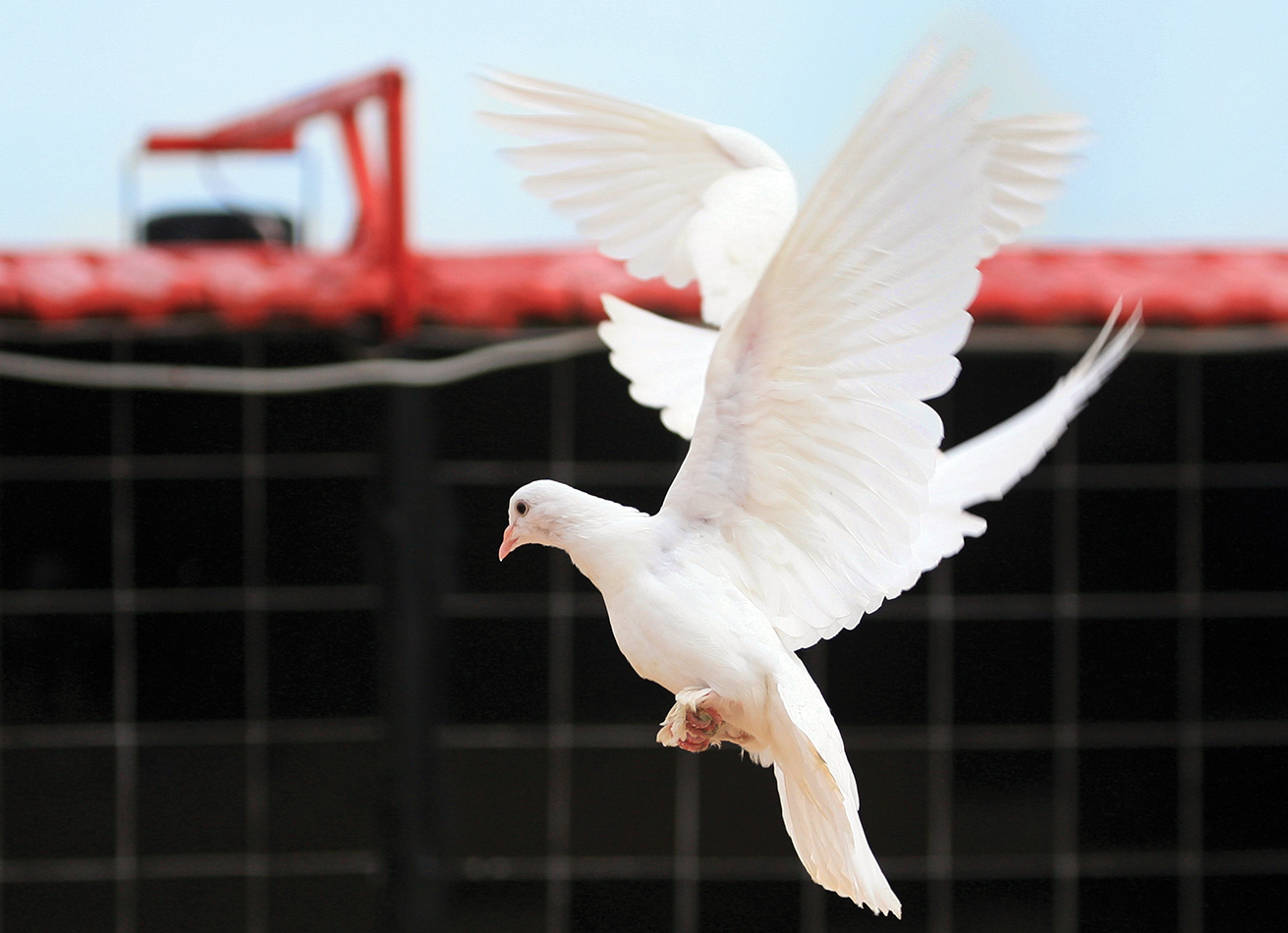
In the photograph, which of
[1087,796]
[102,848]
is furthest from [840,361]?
[102,848]

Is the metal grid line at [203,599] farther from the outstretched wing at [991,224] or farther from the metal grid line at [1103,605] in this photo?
the outstretched wing at [991,224]

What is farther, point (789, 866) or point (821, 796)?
point (789, 866)

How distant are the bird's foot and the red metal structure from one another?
4.28ft

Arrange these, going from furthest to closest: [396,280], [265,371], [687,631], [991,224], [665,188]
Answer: [265,371] → [396,280] → [665,188] → [991,224] → [687,631]

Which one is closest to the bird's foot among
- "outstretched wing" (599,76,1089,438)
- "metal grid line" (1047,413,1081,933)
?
"outstretched wing" (599,76,1089,438)

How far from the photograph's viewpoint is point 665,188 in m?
1.14

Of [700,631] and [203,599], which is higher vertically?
[700,631]

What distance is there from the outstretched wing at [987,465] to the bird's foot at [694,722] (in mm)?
364

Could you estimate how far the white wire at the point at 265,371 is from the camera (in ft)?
7.47

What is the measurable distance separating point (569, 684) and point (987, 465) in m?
1.35

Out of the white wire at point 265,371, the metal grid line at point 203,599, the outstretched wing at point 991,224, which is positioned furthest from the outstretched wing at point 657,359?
the metal grid line at point 203,599

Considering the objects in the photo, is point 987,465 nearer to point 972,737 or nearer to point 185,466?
point 972,737

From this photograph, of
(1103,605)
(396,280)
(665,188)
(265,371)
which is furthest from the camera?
(1103,605)

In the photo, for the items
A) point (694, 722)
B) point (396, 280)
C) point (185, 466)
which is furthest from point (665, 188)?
point (185, 466)
